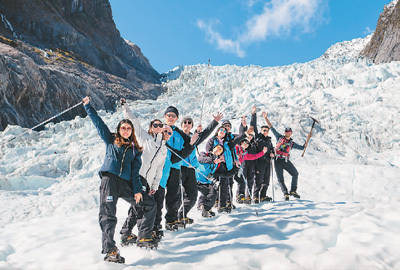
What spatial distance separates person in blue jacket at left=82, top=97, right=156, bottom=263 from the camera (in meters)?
2.48

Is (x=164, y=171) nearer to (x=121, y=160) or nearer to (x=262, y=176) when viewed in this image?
(x=121, y=160)

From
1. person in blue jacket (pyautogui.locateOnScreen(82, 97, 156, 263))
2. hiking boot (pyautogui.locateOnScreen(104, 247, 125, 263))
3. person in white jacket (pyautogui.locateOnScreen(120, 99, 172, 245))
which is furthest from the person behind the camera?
person in white jacket (pyautogui.locateOnScreen(120, 99, 172, 245))

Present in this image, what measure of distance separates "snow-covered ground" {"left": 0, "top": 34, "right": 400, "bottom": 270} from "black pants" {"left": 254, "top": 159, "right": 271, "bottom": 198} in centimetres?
65

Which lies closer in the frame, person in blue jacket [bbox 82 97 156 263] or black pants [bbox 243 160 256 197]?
person in blue jacket [bbox 82 97 156 263]

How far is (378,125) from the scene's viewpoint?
13656mm

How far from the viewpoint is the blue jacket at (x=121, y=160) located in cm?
260

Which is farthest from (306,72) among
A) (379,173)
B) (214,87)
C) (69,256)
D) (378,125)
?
(69,256)

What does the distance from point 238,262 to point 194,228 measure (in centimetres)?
130

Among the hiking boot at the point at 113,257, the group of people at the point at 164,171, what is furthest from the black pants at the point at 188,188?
the hiking boot at the point at 113,257

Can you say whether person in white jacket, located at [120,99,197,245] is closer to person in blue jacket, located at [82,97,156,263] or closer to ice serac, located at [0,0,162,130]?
person in blue jacket, located at [82,97,156,263]

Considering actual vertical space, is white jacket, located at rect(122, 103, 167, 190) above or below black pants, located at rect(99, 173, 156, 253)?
above

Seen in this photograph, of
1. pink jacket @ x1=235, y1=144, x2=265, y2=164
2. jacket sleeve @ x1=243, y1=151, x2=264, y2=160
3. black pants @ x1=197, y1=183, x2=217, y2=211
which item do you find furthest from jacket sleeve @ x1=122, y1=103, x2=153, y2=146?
jacket sleeve @ x1=243, y1=151, x2=264, y2=160

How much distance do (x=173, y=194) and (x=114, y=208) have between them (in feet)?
3.48

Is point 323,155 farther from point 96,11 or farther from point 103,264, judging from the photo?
point 96,11
